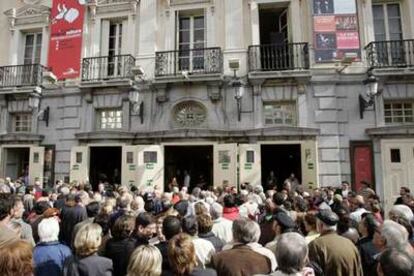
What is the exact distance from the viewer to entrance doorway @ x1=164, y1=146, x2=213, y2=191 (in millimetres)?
14172

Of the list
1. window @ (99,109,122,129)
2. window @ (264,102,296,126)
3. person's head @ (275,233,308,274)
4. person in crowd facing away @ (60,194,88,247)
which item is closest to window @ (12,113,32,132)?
window @ (99,109,122,129)

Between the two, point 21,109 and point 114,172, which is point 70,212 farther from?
point 21,109

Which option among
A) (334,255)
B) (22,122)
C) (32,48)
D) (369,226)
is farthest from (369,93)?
(32,48)

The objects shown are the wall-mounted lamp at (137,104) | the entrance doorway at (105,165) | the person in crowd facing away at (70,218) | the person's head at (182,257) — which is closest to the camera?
the person's head at (182,257)

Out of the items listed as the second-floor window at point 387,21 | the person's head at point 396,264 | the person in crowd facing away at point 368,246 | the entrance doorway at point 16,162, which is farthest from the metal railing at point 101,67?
the person's head at point 396,264

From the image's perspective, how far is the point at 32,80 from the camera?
1436 cm

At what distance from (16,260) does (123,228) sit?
1.61 metres

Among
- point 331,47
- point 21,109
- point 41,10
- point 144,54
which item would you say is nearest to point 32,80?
point 21,109

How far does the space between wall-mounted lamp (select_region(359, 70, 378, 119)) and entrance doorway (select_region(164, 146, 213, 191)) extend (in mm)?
5949

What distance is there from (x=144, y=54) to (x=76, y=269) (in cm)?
1128

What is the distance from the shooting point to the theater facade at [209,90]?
1184 cm

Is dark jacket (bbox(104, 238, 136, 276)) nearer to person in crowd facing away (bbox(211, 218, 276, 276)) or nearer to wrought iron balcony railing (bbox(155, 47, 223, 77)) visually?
person in crowd facing away (bbox(211, 218, 276, 276))

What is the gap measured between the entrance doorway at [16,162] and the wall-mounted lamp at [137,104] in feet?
18.7

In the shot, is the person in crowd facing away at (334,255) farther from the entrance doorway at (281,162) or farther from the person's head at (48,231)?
the entrance doorway at (281,162)
